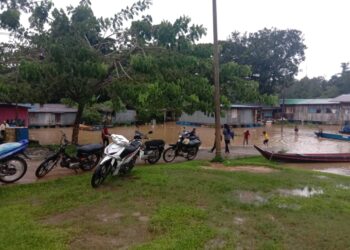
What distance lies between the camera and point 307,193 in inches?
314

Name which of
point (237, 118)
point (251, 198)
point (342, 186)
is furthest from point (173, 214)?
point (237, 118)

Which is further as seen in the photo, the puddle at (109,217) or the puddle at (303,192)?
the puddle at (303,192)

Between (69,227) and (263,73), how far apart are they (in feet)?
176

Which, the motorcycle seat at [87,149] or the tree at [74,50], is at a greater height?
the tree at [74,50]

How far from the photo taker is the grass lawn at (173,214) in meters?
4.66

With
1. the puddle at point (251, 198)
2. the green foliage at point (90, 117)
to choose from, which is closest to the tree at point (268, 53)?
the green foliage at point (90, 117)

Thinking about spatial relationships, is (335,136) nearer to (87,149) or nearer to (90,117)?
(90,117)

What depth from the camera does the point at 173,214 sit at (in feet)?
18.7

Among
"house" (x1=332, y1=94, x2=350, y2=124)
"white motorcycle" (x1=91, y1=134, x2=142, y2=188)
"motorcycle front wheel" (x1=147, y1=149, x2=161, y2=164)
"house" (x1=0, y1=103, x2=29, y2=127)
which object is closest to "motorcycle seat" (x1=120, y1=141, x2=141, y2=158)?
"white motorcycle" (x1=91, y1=134, x2=142, y2=188)

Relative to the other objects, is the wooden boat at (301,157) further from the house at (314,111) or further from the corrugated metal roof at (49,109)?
the corrugated metal roof at (49,109)

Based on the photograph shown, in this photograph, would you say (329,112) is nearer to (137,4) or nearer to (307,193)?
(137,4)

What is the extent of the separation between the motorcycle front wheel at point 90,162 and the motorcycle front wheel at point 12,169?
5.59 feet

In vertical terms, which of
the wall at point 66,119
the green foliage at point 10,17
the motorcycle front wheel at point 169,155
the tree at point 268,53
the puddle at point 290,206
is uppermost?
the tree at point 268,53

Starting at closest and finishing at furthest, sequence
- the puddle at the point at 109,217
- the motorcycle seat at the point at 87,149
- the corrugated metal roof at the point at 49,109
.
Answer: the puddle at the point at 109,217, the motorcycle seat at the point at 87,149, the corrugated metal roof at the point at 49,109
